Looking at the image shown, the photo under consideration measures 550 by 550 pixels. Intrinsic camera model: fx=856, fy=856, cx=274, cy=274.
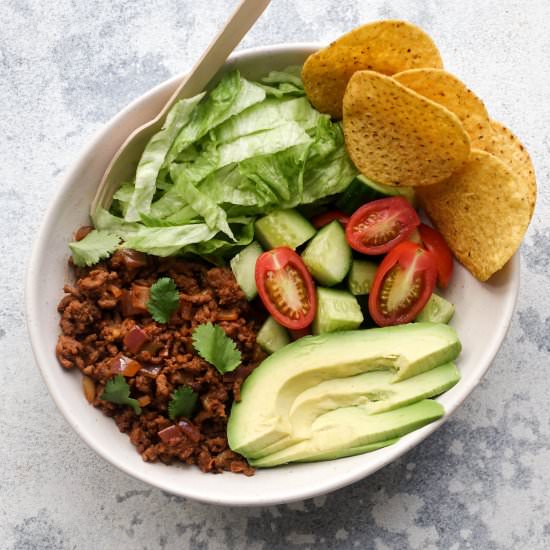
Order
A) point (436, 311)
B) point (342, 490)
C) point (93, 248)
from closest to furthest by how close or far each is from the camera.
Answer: point (93, 248) → point (436, 311) → point (342, 490)

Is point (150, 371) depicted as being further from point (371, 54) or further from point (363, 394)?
point (371, 54)

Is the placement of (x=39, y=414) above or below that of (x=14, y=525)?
above

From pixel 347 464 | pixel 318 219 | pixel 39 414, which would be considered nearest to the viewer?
pixel 347 464

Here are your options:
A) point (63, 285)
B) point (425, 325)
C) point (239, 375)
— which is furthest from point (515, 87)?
point (63, 285)

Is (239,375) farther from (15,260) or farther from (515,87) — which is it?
(515,87)

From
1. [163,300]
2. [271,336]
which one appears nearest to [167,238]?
[163,300]

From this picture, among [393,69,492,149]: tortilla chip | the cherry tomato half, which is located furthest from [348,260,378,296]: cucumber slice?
[393,69,492,149]: tortilla chip

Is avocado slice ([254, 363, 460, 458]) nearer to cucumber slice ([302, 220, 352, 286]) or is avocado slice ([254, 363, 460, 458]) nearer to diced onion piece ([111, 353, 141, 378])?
cucumber slice ([302, 220, 352, 286])
